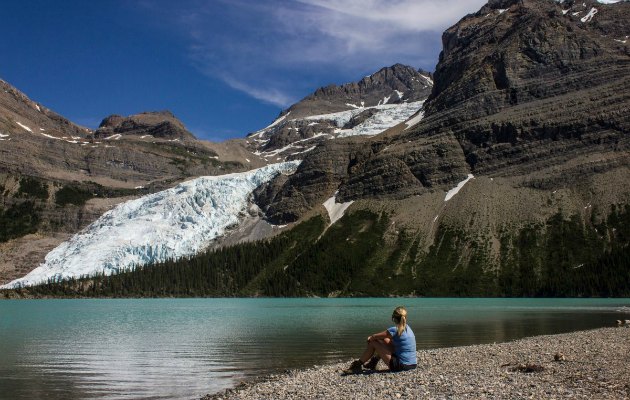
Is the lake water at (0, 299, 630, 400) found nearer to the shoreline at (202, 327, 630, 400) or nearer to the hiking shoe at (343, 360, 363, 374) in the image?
the shoreline at (202, 327, 630, 400)

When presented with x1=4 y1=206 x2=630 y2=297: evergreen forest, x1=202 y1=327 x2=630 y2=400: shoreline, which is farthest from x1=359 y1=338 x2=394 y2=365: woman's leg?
x1=4 y1=206 x2=630 y2=297: evergreen forest

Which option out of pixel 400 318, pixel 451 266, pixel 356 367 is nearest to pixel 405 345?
pixel 400 318

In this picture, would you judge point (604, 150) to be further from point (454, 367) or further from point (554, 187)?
point (454, 367)

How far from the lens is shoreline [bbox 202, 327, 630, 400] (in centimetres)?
2091

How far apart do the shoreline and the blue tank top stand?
1.83 feet

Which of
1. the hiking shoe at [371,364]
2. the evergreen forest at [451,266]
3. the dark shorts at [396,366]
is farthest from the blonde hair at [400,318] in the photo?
the evergreen forest at [451,266]

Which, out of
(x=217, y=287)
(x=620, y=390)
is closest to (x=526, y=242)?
(x=217, y=287)

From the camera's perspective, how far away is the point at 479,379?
23703 millimetres

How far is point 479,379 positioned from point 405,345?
3367 millimetres

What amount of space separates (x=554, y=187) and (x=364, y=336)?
153m

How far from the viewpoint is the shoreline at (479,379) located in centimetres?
2091

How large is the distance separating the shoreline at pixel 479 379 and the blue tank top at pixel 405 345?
56cm

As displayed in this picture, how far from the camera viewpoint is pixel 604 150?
19275 cm

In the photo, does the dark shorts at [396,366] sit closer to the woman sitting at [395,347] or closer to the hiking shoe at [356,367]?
the woman sitting at [395,347]
